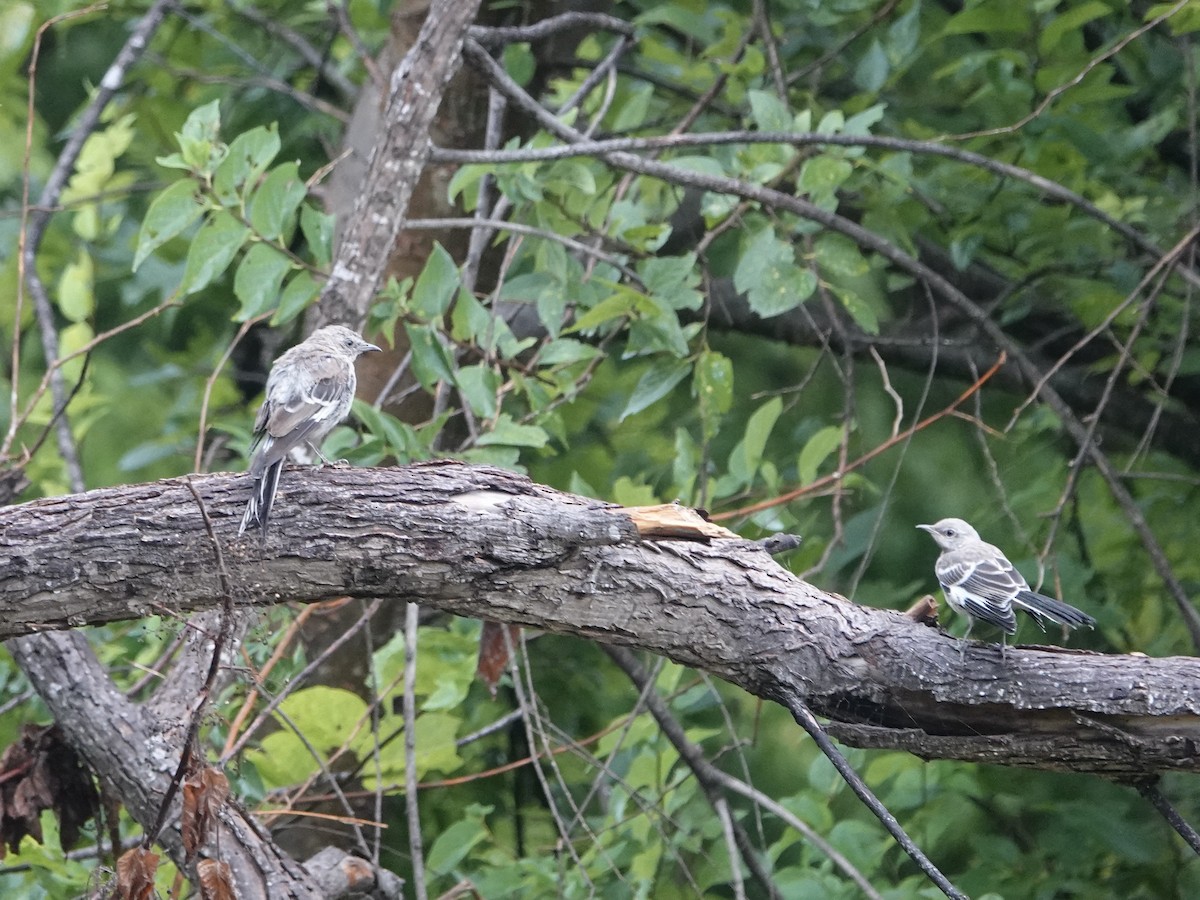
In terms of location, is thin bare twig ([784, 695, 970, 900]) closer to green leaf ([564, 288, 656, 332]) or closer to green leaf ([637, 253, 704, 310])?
green leaf ([564, 288, 656, 332])

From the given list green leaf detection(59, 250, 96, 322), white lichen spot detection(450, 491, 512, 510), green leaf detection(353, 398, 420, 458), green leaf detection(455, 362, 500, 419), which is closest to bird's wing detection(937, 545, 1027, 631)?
white lichen spot detection(450, 491, 512, 510)

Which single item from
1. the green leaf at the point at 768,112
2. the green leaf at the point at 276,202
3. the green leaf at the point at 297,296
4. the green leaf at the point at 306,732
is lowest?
the green leaf at the point at 306,732

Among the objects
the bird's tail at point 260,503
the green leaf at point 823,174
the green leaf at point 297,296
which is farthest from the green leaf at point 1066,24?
the bird's tail at point 260,503

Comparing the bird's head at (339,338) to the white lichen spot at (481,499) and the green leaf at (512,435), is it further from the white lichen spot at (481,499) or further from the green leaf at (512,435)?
the white lichen spot at (481,499)

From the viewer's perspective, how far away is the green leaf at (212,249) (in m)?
4.01

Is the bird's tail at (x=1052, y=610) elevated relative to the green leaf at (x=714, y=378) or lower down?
elevated

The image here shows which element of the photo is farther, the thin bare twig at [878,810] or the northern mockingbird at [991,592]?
the northern mockingbird at [991,592]

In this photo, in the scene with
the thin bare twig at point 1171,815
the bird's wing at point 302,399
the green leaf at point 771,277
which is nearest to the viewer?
the thin bare twig at point 1171,815

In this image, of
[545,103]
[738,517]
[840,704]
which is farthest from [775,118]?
[840,704]

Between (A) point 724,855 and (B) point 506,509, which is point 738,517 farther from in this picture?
(B) point 506,509

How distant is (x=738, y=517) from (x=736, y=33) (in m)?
2.05

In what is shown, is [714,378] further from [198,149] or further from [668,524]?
[198,149]

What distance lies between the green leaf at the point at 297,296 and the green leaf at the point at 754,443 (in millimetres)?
1582

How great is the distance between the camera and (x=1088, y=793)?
551cm
